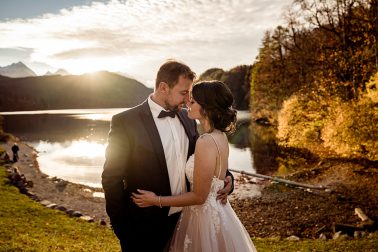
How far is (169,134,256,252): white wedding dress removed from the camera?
4.91 metres

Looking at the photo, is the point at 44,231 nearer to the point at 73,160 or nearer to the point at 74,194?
the point at 74,194

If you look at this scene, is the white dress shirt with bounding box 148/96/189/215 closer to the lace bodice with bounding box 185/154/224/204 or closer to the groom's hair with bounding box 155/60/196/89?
the lace bodice with bounding box 185/154/224/204

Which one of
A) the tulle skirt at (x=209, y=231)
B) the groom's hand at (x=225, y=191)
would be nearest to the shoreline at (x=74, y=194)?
the tulle skirt at (x=209, y=231)

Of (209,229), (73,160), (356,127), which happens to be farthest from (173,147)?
(73,160)

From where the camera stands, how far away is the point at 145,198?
4.47 m

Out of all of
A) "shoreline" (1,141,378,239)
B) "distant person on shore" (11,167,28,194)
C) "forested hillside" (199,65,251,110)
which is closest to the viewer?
"shoreline" (1,141,378,239)

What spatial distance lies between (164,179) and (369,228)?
499 inches

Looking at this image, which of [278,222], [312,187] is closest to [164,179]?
[278,222]

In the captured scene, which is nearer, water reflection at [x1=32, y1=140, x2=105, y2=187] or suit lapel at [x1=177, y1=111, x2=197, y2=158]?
suit lapel at [x1=177, y1=111, x2=197, y2=158]

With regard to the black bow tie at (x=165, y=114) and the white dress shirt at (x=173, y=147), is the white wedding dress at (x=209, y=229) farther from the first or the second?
the black bow tie at (x=165, y=114)

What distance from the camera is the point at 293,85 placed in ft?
Result: 149

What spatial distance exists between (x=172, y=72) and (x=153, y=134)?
877mm

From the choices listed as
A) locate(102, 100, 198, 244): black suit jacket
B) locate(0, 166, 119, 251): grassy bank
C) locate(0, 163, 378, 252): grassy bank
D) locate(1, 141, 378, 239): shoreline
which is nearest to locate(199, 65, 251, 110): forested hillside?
locate(1, 141, 378, 239): shoreline

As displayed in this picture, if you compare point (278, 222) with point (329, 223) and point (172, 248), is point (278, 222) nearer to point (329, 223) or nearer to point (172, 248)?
point (329, 223)
